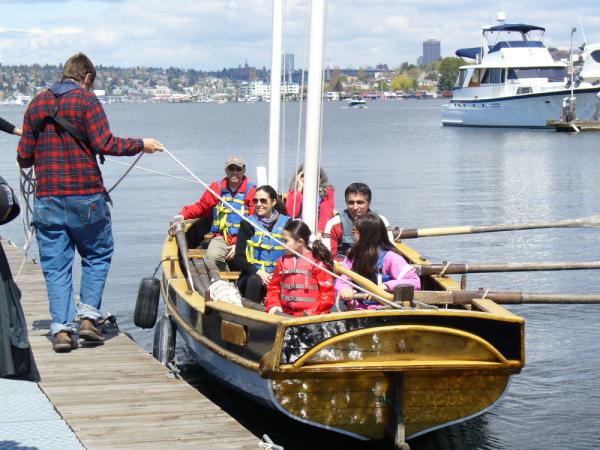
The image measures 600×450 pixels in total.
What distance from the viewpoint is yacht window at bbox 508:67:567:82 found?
257 ft

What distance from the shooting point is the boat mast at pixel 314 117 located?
954 cm

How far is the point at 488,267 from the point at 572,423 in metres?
1.69

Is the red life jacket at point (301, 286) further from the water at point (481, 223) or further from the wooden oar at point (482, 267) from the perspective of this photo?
the wooden oar at point (482, 267)

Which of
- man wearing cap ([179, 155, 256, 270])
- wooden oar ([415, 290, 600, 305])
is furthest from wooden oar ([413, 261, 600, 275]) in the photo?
man wearing cap ([179, 155, 256, 270])

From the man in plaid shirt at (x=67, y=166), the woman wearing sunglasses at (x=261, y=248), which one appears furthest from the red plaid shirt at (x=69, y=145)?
the woman wearing sunglasses at (x=261, y=248)

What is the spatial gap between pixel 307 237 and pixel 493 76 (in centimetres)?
7243

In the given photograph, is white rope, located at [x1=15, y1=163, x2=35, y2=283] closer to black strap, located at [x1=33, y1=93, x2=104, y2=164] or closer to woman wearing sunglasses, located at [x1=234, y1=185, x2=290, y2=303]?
black strap, located at [x1=33, y1=93, x2=104, y2=164]

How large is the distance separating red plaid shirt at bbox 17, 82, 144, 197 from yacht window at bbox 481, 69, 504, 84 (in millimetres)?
71569

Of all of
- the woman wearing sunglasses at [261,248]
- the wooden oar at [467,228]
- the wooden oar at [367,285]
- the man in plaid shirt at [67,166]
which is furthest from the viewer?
the wooden oar at [467,228]

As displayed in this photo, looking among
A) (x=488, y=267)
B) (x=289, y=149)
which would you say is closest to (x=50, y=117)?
(x=488, y=267)

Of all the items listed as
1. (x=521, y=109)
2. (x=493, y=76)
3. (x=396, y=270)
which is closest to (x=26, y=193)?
(x=396, y=270)

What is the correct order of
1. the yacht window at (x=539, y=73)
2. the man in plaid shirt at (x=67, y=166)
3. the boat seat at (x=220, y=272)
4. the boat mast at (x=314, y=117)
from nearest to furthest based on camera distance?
the man in plaid shirt at (x=67, y=166) < the boat mast at (x=314, y=117) < the boat seat at (x=220, y=272) < the yacht window at (x=539, y=73)

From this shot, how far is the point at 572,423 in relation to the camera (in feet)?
35.6

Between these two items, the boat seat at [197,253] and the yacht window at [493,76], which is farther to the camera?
the yacht window at [493,76]
